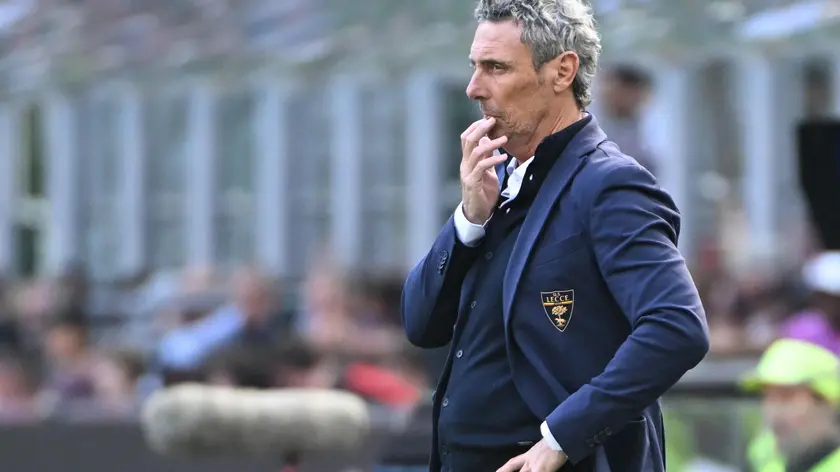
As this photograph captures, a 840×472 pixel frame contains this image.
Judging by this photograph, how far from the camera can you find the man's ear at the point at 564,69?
12.8ft

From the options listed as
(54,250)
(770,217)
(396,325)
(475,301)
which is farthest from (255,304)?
(54,250)

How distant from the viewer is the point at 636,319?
12.1 feet

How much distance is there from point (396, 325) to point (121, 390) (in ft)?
9.81

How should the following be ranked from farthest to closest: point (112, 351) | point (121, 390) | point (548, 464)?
point (112, 351) → point (121, 390) → point (548, 464)

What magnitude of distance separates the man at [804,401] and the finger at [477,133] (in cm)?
332

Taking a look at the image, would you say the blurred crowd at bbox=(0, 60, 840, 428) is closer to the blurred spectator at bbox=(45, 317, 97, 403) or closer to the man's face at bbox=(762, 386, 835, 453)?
the blurred spectator at bbox=(45, 317, 97, 403)

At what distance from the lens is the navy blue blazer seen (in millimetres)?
3658

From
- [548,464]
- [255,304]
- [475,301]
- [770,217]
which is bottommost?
[770,217]

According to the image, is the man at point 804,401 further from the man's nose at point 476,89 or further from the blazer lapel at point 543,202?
the man's nose at point 476,89

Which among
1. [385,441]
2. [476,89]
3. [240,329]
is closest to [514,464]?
[476,89]

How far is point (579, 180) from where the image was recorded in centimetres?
387

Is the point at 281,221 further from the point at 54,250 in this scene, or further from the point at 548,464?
the point at 548,464

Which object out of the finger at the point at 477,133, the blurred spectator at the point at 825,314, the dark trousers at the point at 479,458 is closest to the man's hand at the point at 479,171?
the finger at the point at 477,133

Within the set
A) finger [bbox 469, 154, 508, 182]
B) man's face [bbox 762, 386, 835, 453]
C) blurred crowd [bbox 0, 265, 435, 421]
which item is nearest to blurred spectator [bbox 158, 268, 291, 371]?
blurred crowd [bbox 0, 265, 435, 421]
